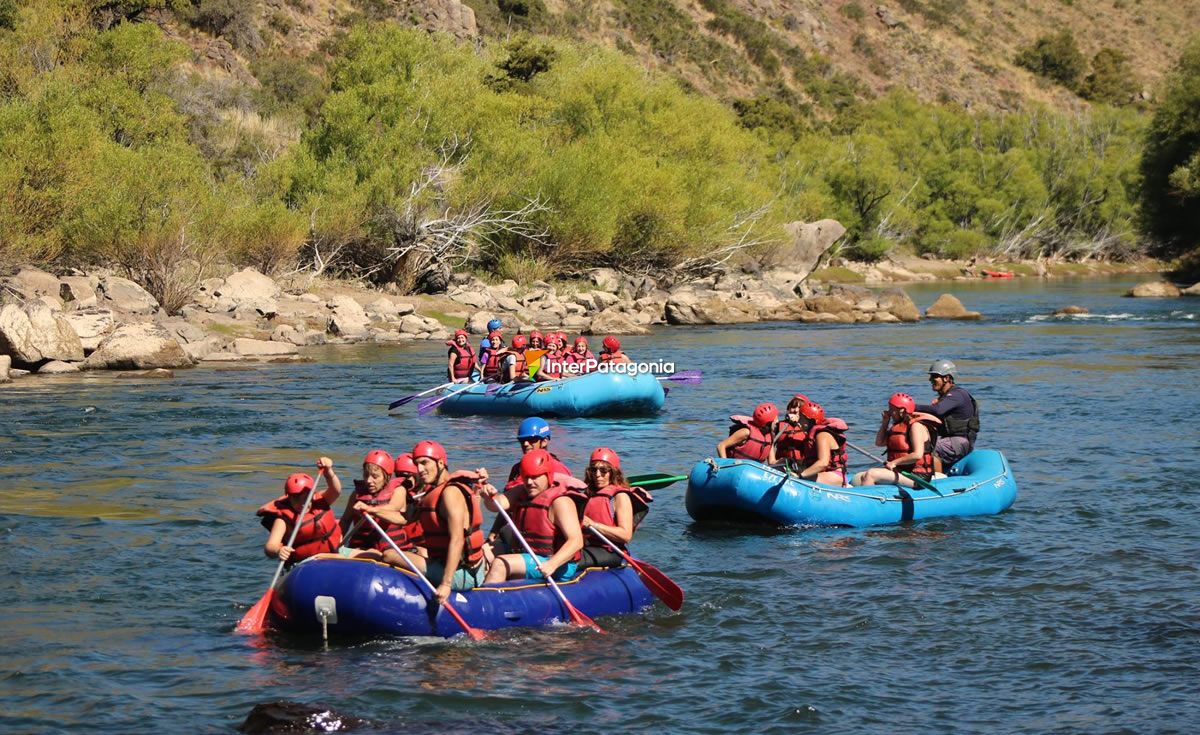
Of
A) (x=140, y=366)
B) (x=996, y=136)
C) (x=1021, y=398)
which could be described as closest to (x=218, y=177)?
(x=140, y=366)

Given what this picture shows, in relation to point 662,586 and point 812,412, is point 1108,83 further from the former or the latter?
point 662,586

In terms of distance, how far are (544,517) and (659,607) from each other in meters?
1.19

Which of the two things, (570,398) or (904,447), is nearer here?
(904,447)

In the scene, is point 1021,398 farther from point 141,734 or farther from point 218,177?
point 218,177

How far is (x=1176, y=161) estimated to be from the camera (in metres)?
53.9

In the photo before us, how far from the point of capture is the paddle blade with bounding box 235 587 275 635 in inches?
369

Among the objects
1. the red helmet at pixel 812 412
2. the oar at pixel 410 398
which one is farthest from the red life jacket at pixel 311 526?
the oar at pixel 410 398

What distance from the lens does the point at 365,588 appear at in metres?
8.84

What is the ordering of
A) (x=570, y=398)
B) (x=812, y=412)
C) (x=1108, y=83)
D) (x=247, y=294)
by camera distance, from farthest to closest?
(x=1108, y=83) < (x=247, y=294) < (x=570, y=398) < (x=812, y=412)

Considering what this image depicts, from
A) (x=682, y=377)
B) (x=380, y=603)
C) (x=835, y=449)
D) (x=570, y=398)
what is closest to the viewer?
(x=380, y=603)

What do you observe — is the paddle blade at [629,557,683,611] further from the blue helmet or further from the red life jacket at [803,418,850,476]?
the red life jacket at [803,418,850,476]

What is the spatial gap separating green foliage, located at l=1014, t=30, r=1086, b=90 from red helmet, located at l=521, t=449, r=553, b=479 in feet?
400

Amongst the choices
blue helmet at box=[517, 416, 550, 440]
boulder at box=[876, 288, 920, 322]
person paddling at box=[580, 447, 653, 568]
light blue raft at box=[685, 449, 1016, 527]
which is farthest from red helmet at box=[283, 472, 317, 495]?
boulder at box=[876, 288, 920, 322]

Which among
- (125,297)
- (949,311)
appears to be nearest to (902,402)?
(125,297)
